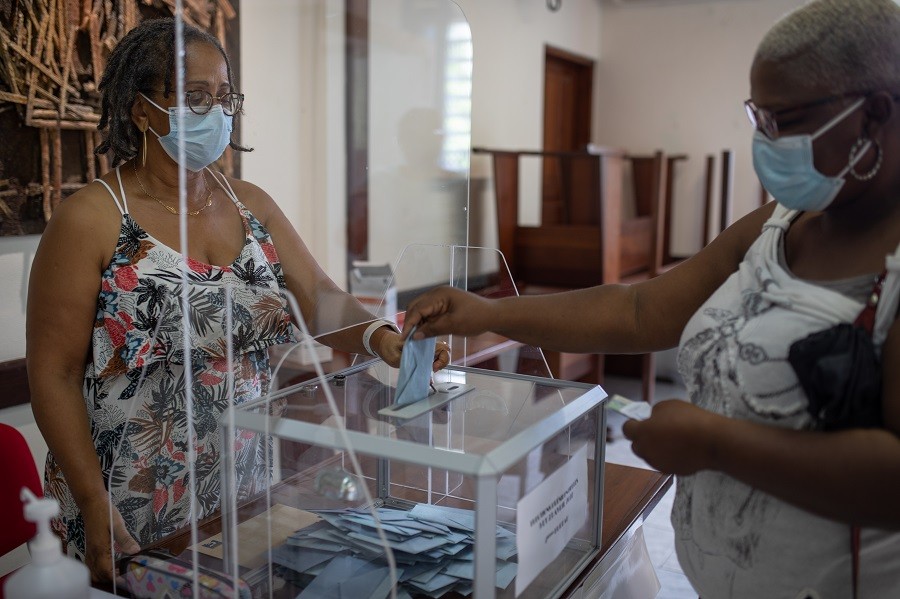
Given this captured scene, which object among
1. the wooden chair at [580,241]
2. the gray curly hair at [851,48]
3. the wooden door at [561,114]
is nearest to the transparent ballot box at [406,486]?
the gray curly hair at [851,48]

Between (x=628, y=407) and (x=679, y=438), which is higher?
(x=679, y=438)

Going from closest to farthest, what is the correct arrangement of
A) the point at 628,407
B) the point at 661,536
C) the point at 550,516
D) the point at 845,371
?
the point at 845,371, the point at 550,516, the point at 628,407, the point at 661,536

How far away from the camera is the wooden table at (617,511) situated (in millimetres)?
1047

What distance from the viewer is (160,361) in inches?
46.8

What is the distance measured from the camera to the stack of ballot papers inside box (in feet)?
3.07

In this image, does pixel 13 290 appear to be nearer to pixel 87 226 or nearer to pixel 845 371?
pixel 87 226

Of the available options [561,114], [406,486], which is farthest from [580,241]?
[406,486]

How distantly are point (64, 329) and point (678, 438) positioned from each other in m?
0.87

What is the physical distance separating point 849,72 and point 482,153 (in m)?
3.42

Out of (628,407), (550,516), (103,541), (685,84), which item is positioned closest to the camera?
(550,516)

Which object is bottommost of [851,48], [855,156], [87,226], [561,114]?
[87,226]

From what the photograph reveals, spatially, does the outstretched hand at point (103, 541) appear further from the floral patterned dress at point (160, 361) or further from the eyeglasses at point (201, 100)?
the eyeglasses at point (201, 100)

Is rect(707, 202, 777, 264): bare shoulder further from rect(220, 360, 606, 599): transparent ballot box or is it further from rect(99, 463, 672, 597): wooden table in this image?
rect(99, 463, 672, 597): wooden table

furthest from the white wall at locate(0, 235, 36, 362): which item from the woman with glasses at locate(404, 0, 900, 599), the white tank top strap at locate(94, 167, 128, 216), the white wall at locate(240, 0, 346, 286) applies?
the woman with glasses at locate(404, 0, 900, 599)
